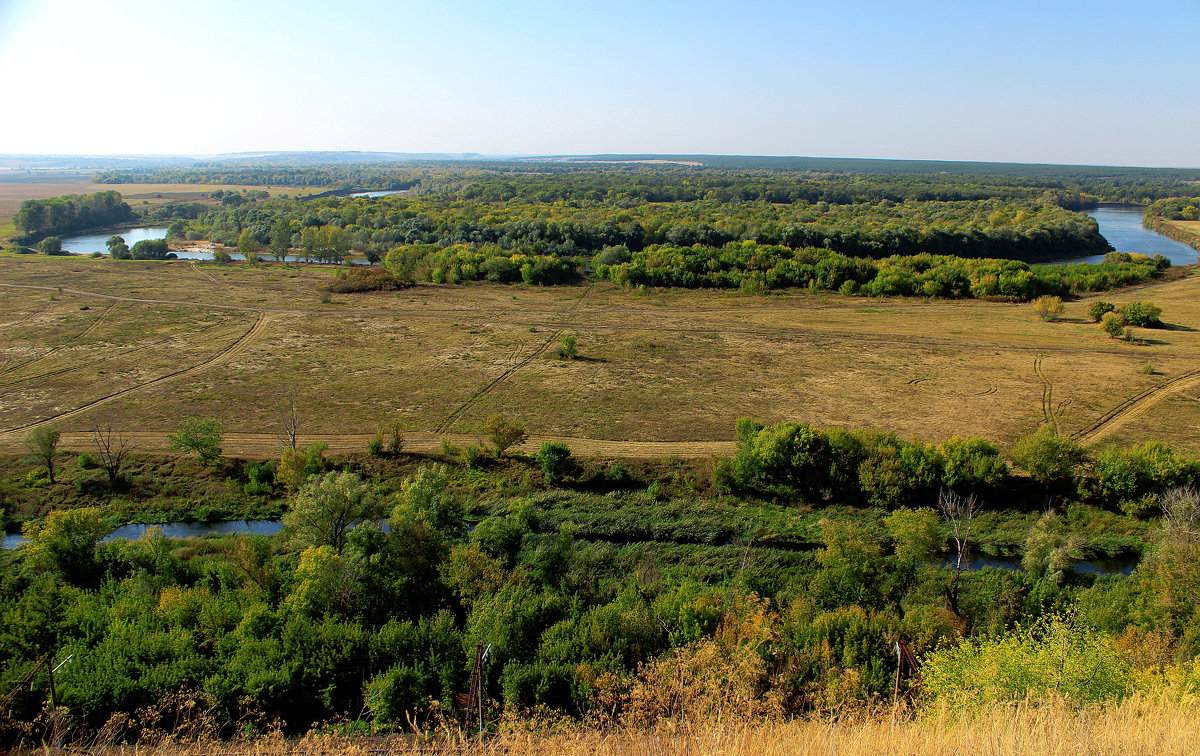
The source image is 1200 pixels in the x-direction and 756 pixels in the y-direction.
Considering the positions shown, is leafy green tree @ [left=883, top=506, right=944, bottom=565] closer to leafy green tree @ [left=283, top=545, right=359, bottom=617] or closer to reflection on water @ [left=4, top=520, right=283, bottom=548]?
leafy green tree @ [left=283, top=545, right=359, bottom=617]

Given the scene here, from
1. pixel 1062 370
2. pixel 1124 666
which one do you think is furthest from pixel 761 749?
pixel 1062 370

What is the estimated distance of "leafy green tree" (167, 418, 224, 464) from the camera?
26953 millimetres

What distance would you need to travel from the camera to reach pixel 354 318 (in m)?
53.0

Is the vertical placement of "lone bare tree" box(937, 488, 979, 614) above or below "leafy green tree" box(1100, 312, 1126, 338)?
below

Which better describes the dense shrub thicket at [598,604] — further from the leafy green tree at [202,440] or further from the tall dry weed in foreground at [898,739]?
the leafy green tree at [202,440]

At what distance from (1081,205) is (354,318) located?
178m

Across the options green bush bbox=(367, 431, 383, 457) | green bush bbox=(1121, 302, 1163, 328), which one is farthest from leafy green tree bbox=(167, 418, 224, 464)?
green bush bbox=(1121, 302, 1163, 328)

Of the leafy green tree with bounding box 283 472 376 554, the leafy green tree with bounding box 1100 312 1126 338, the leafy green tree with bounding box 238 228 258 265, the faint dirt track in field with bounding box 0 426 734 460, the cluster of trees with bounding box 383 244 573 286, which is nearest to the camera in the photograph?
the leafy green tree with bounding box 283 472 376 554

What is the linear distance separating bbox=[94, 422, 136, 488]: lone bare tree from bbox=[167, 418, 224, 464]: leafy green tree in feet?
6.62

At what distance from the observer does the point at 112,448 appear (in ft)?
92.5

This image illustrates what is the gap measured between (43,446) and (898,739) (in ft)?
104

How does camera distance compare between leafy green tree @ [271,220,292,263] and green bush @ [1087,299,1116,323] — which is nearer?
green bush @ [1087,299,1116,323]

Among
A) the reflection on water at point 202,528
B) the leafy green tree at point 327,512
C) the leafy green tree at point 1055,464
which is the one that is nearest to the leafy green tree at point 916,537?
the leafy green tree at point 1055,464

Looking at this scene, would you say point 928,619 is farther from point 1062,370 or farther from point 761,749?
point 1062,370
